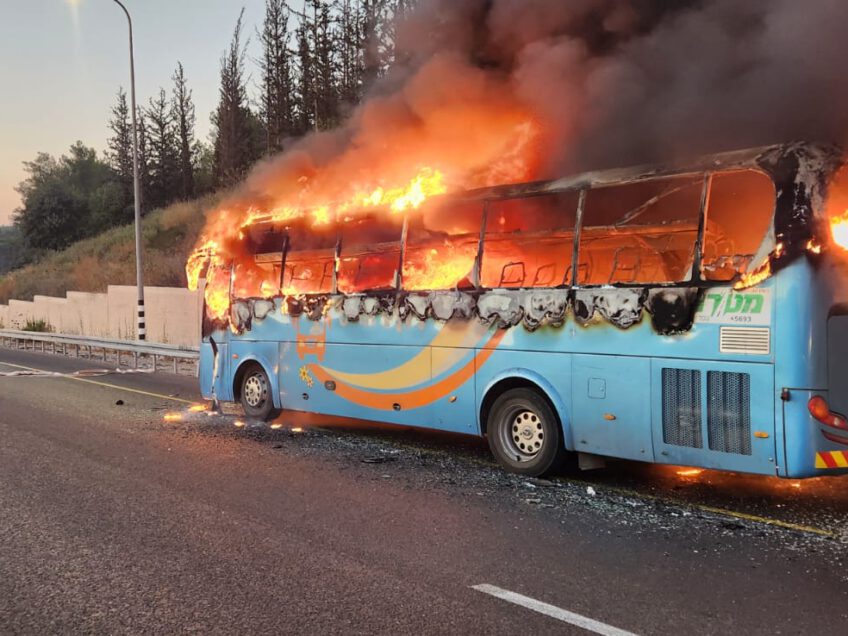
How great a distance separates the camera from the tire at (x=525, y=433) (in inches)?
255

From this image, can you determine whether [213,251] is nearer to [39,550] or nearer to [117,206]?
[39,550]

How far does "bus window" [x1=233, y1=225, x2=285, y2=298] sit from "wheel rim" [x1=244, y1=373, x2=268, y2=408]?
3.67ft

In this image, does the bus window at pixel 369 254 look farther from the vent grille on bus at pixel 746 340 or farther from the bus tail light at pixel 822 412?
the bus tail light at pixel 822 412

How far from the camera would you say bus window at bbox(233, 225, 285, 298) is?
377 inches

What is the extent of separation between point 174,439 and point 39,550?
12.6ft

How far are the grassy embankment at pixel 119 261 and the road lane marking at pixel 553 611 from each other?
24.6 meters

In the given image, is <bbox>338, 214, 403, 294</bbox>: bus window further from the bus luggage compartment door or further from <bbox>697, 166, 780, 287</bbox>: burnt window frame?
<bbox>697, 166, 780, 287</bbox>: burnt window frame

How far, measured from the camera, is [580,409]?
6.27 meters

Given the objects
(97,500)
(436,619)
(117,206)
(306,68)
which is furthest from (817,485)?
(117,206)

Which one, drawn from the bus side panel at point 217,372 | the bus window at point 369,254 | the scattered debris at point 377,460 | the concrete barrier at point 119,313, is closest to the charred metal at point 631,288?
the bus window at point 369,254

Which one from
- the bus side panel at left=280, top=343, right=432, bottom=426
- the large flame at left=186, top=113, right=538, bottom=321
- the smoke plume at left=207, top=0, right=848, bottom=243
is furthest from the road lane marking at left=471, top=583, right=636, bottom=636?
the smoke plume at left=207, top=0, right=848, bottom=243

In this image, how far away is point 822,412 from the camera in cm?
505

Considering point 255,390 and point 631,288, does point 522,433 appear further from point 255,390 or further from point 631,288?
point 255,390

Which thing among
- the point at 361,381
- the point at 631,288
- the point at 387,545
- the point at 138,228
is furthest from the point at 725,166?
the point at 138,228
